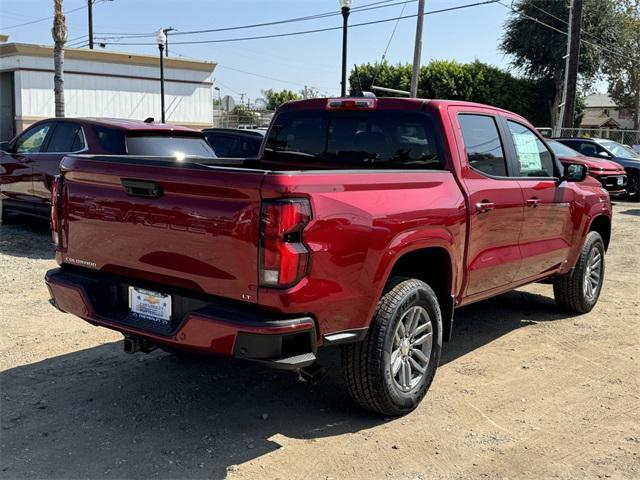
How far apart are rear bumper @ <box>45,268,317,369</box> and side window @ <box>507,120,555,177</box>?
2.89m

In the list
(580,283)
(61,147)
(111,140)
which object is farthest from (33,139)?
(580,283)

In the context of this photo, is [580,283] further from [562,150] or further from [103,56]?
[103,56]

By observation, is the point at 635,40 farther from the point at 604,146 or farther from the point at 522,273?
the point at 522,273

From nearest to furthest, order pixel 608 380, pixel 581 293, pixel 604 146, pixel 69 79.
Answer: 1. pixel 608 380
2. pixel 581 293
3. pixel 604 146
4. pixel 69 79

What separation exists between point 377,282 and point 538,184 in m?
2.52

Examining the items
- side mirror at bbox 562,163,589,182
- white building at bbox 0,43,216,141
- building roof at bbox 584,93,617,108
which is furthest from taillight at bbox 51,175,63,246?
building roof at bbox 584,93,617,108

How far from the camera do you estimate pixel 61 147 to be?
8.85 meters

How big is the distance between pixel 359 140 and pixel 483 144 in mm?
966

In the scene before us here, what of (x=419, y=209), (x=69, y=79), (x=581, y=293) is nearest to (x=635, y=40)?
(x=69, y=79)

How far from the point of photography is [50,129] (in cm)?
915

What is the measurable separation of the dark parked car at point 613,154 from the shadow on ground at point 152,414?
1505 cm

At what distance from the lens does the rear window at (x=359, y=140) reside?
461 cm

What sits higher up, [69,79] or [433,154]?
[69,79]

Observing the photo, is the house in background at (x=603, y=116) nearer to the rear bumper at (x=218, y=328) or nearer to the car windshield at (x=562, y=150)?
the car windshield at (x=562, y=150)
